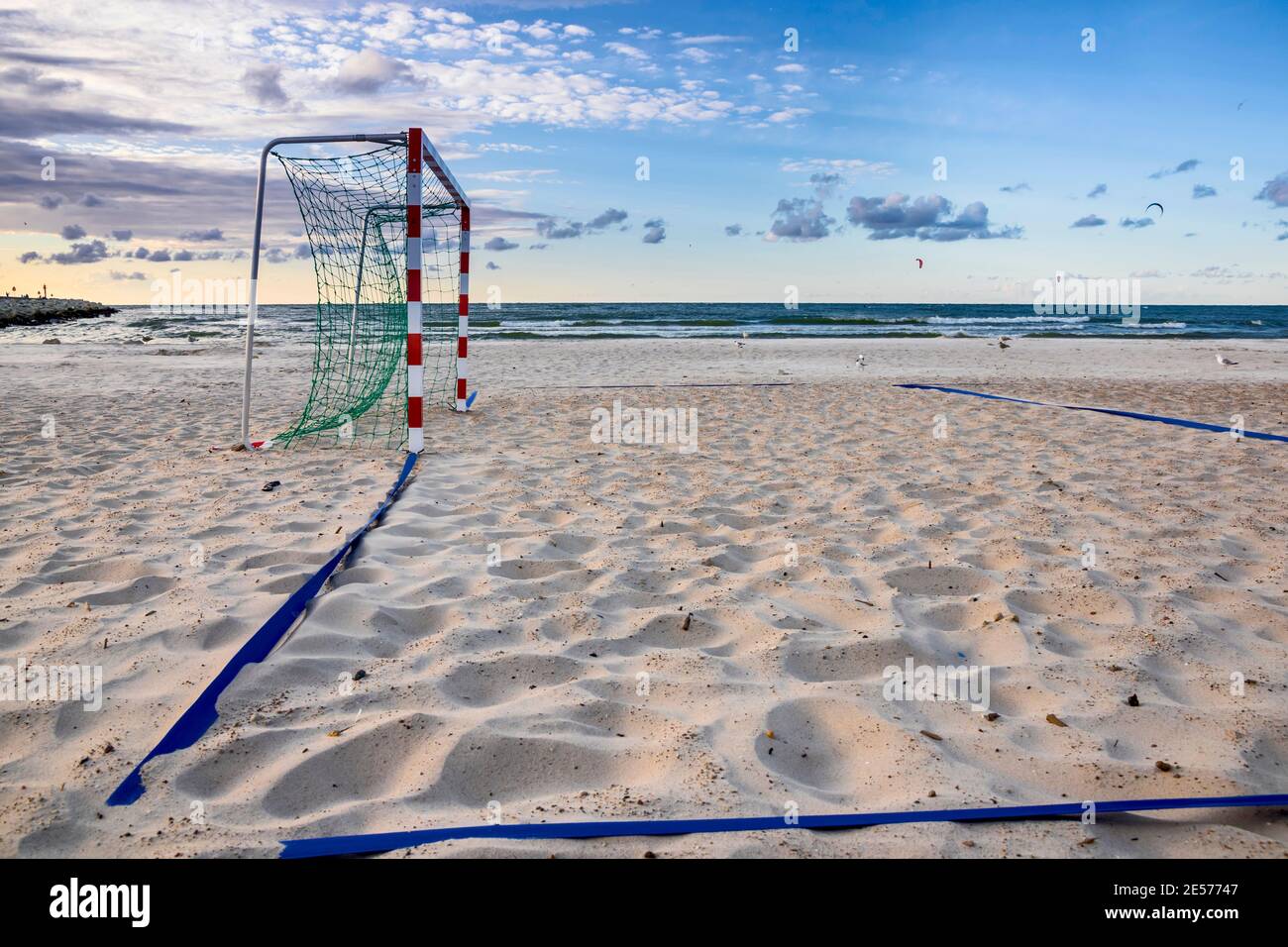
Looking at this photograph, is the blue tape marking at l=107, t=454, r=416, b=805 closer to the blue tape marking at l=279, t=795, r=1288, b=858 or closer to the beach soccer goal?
the blue tape marking at l=279, t=795, r=1288, b=858

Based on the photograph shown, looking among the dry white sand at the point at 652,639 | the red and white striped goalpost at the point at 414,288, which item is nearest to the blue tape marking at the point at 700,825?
the dry white sand at the point at 652,639

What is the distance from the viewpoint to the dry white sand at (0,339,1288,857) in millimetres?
1916

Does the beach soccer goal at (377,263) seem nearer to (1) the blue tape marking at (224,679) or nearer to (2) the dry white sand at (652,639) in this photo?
(2) the dry white sand at (652,639)

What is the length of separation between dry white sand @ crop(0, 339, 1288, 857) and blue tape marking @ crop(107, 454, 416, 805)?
4 cm

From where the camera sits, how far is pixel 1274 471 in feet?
17.8

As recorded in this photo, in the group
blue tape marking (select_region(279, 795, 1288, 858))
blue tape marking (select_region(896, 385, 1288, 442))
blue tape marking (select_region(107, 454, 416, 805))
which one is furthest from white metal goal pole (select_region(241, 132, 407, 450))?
blue tape marking (select_region(896, 385, 1288, 442))

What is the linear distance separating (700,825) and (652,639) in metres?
1.06

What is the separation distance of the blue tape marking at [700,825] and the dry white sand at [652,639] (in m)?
0.03

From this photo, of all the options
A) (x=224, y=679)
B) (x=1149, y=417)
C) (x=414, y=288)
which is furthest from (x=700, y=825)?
(x=1149, y=417)

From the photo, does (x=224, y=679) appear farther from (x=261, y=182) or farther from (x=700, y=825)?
(x=261, y=182)

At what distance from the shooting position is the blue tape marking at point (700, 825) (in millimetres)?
1729

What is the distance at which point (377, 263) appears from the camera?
9008 millimetres

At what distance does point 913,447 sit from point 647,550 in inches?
134
